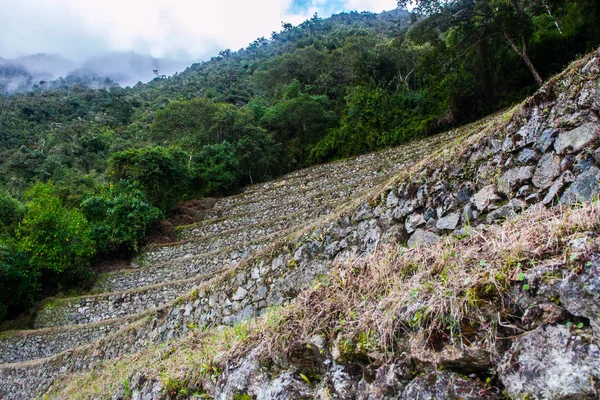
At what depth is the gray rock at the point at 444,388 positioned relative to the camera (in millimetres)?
1885

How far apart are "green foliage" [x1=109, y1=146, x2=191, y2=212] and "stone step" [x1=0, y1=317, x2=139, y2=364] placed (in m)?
7.12

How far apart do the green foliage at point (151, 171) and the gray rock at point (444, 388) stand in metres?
18.0

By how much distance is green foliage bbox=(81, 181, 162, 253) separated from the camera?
1612cm

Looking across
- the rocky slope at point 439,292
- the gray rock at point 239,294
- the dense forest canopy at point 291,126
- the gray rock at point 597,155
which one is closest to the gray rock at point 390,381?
the rocky slope at point 439,292

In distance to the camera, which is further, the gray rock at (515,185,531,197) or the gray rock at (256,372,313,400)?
the gray rock at (515,185,531,197)

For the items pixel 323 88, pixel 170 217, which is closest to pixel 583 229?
pixel 170 217

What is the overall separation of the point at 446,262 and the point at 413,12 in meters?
15.4

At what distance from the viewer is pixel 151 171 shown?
18.3 meters

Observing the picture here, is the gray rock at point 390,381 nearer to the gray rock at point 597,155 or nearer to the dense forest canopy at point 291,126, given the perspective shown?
the gray rock at point 597,155

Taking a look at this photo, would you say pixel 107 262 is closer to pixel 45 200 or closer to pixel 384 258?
pixel 45 200

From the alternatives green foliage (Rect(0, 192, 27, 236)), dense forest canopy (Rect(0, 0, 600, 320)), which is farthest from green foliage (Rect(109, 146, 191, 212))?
green foliage (Rect(0, 192, 27, 236))

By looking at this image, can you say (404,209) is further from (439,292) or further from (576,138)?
(439,292)

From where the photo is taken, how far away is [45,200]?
663 inches

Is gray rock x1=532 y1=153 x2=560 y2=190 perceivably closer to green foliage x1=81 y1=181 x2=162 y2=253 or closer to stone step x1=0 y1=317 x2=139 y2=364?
stone step x1=0 y1=317 x2=139 y2=364
